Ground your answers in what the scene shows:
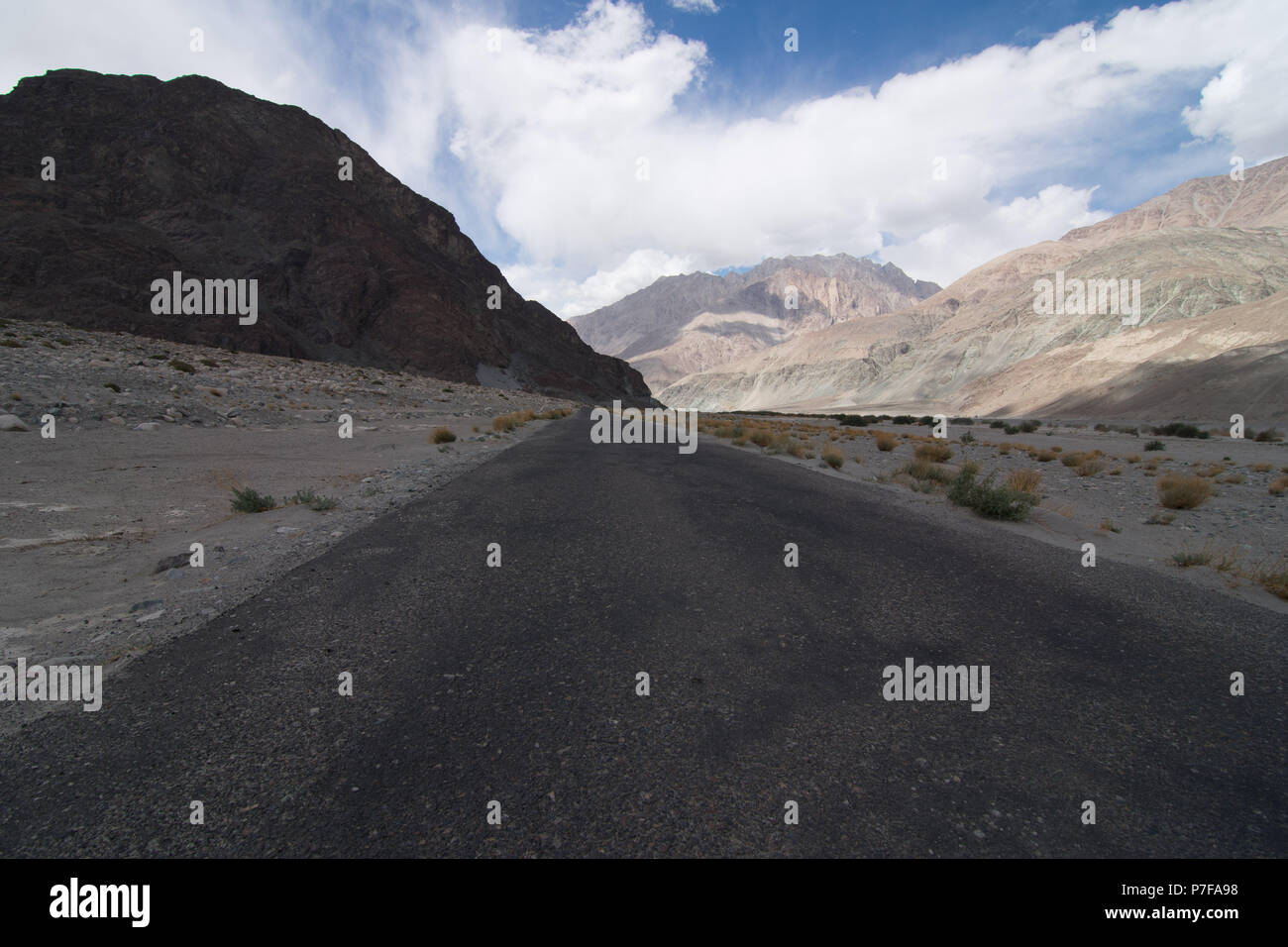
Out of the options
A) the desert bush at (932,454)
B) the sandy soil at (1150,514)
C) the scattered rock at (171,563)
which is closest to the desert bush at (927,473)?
the sandy soil at (1150,514)

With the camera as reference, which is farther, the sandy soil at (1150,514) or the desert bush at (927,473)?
the desert bush at (927,473)

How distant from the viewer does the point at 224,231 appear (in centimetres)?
6078

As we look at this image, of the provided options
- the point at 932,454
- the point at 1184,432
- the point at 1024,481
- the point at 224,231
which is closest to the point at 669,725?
the point at 1024,481

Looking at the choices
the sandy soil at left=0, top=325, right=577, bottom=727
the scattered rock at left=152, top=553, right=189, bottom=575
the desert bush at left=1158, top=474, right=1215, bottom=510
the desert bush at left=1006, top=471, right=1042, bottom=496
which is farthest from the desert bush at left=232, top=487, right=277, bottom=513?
the desert bush at left=1158, top=474, right=1215, bottom=510

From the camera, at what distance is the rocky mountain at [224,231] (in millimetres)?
44094

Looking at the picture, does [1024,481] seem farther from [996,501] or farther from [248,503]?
[248,503]

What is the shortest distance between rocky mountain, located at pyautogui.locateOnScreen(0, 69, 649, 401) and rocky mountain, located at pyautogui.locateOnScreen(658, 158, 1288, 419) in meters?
70.1

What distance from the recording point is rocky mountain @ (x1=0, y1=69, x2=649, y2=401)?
44.1 meters

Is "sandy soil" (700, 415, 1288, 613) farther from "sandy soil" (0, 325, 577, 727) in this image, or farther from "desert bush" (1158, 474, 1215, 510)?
"sandy soil" (0, 325, 577, 727)

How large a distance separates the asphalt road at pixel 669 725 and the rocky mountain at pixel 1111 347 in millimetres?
63126

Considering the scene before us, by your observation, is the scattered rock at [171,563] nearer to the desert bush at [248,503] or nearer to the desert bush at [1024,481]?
the desert bush at [248,503]

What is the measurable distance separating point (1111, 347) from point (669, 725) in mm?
96444

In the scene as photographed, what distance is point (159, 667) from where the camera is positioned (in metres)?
3.29
